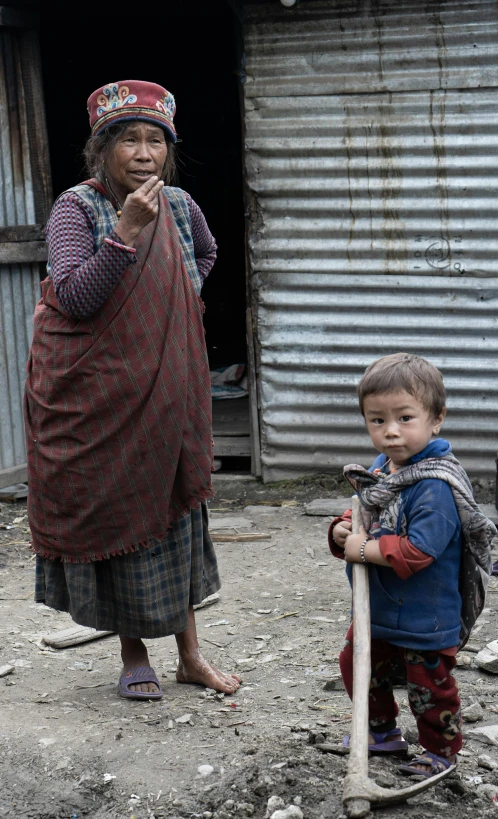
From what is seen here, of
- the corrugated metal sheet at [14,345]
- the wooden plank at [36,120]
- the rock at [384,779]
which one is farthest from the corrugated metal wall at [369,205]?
the rock at [384,779]

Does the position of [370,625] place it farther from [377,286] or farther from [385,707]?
[377,286]

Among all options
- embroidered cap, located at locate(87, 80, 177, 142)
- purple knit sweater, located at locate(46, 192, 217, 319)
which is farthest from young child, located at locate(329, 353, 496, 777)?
embroidered cap, located at locate(87, 80, 177, 142)

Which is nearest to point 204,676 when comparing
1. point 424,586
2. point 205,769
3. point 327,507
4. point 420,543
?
point 205,769

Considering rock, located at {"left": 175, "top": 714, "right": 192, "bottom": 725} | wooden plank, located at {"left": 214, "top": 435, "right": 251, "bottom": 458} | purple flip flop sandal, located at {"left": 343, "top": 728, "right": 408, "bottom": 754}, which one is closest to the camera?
purple flip flop sandal, located at {"left": 343, "top": 728, "right": 408, "bottom": 754}

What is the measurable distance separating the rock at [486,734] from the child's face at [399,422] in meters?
1.01

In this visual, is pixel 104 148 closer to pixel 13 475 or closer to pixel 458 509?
pixel 458 509

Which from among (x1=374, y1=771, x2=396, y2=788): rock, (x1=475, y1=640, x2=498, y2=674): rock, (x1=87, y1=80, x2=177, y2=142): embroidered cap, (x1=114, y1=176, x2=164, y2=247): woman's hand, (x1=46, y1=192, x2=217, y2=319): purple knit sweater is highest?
(x1=87, y1=80, x2=177, y2=142): embroidered cap

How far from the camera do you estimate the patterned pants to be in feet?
7.70

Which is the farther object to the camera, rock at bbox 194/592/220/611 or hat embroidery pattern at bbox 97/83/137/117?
rock at bbox 194/592/220/611

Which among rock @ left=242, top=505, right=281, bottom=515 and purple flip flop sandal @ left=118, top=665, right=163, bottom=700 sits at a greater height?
purple flip flop sandal @ left=118, top=665, right=163, bottom=700

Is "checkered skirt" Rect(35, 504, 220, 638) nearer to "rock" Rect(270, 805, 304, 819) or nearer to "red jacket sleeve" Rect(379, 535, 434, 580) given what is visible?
"rock" Rect(270, 805, 304, 819)

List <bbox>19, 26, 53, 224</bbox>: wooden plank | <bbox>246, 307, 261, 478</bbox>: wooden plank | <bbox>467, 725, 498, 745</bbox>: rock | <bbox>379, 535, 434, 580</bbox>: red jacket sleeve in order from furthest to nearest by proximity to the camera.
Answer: <bbox>246, 307, 261, 478</bbox>: wooden plank < <bbox>19, 26, 53, 224</bbox>: wooden plank < <bbox>467, 725, 498, 745</bbox>: rock < <bbox>379, 535, 434, 580</bbox>: red jacket sleeve

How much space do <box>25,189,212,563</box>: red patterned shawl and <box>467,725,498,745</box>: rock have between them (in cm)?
109

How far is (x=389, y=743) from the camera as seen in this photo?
2555mm
